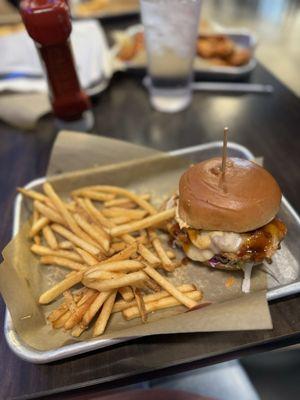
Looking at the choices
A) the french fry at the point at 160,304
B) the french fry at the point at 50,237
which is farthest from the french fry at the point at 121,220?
the french fry at the point at 160,304

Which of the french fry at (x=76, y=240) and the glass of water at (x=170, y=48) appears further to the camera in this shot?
the glass of water at (x=170, y=48)

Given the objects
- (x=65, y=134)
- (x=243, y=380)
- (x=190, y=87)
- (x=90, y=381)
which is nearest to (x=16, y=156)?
(x=65, y=134)

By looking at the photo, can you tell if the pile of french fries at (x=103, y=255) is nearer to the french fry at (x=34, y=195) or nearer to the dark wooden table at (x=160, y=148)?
the french fry at (x=34, y=195)

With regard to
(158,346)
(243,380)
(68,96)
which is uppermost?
(68,96)

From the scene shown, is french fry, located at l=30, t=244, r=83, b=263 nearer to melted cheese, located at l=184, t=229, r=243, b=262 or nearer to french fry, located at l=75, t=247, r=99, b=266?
french fry, located at l=75, t=247, r=99, b=266

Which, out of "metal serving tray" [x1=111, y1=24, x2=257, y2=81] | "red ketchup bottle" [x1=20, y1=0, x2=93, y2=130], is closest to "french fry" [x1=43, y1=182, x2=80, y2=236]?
"red ketchup bottle" [x1=20, y1=0, x2=93, y2=130]

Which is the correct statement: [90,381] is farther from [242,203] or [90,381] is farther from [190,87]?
[190,87]
